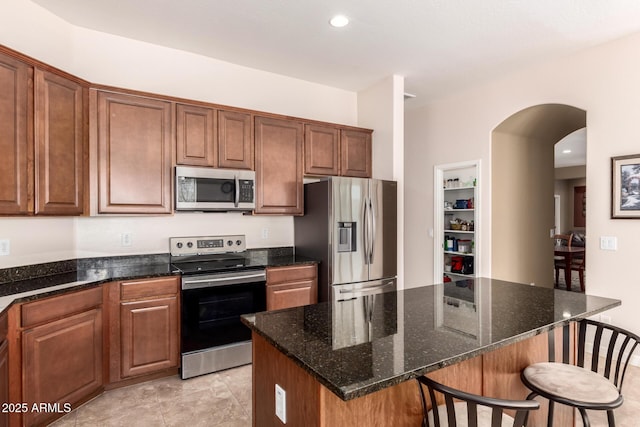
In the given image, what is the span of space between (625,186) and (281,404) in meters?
3.43

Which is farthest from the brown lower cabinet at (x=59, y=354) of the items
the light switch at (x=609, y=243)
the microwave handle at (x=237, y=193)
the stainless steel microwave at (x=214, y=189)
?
the light switch at (x=609, y=243)

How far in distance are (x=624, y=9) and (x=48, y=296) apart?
14.6ft

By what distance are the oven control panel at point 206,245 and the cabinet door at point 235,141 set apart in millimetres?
736

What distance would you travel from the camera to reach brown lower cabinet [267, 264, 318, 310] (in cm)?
321

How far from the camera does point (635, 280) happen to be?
2.98 metres

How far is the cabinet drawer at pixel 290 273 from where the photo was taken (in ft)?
10.5

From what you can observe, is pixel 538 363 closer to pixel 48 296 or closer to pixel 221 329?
pixel 221 329

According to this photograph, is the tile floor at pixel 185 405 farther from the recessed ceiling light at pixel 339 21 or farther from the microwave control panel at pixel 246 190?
the recessed ceiling light at pixel 339 21

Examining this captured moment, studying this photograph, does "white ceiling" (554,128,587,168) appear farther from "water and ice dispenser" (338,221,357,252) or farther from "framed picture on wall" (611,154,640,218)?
"water and ice dispenser" (338,221,357,252)

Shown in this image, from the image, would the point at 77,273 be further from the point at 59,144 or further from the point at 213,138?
the point at 213,138

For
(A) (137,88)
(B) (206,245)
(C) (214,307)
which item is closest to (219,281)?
(C) (214,307)

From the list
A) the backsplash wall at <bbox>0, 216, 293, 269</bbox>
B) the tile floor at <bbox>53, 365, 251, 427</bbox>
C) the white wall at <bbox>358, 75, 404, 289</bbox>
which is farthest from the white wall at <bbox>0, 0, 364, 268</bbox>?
the tile floor at <bbox>53, 365, 251, 427</bbox>

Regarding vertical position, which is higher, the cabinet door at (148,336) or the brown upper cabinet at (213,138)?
the brown upper cabinet at (213,138)

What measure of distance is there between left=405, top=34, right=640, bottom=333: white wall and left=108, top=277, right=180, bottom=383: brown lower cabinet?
11.4ft
